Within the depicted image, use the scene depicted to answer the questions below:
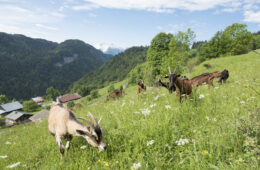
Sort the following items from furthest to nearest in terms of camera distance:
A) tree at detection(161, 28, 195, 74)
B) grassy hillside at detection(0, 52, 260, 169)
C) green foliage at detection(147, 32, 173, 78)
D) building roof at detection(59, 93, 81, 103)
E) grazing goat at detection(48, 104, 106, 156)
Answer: building roof at detection(59, 93, 81, 103)
green foliage at detection(147, 32, 173, 78)
tree at detection(161, 28, 195, 74)
grazing goat at detection(48, 104, 106, 156)
grassy hillside at detection(0, 52, 260, 169)

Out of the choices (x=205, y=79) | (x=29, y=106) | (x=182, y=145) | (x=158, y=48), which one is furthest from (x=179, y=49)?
(x=29, y=106)

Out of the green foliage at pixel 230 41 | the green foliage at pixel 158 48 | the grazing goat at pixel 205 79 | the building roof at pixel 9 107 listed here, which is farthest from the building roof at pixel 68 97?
the grazing goat at pixel 205 79

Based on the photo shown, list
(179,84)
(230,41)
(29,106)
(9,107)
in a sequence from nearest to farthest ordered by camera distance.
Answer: (179,84) → (230,41) → (29,106) → (9,107)

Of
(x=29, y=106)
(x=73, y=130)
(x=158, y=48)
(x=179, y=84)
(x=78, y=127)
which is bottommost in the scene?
(x=29, y=106)

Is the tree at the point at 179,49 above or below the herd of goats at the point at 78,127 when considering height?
above

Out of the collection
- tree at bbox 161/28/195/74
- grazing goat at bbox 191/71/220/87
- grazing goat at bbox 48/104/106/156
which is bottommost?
grazing goat at bbox 48/104/106/156

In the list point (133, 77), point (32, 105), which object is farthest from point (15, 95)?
point (133, 77)

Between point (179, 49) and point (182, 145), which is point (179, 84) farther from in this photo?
point (179, 49)

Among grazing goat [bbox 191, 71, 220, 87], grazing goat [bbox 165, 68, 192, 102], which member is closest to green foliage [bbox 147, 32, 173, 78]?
grazing goat [bbox 191, 71, 220, 87]

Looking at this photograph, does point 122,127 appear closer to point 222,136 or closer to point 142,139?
point 142,139

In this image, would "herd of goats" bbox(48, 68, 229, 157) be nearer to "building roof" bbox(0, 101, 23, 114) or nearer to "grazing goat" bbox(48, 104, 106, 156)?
"grazing goat" bbox(48, 104, 106, 156)

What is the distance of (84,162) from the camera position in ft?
9.82

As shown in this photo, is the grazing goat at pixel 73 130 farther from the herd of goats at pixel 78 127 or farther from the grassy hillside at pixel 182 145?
the grassy hillside at pixel 182 145

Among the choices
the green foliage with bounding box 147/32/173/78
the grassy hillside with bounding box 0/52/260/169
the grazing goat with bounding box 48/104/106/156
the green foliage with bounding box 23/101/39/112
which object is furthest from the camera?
the green foliage with bounding box 23/101/39/112
